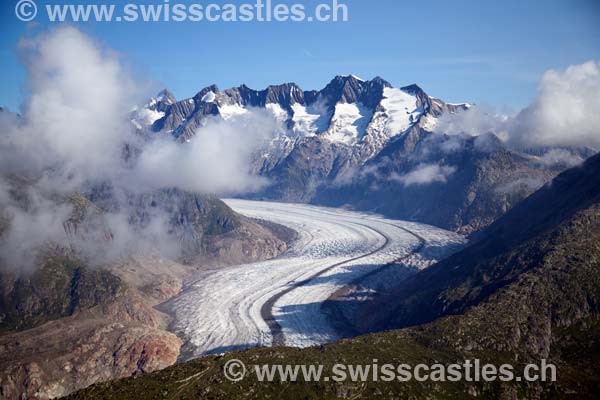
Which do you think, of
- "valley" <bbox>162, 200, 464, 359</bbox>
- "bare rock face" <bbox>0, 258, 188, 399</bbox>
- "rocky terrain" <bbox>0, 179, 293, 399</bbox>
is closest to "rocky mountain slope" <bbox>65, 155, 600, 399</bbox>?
"valley" <bbox>162, 200, 464, 359</bbox>

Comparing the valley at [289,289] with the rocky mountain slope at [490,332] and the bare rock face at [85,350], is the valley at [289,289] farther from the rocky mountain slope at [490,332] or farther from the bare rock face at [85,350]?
the rocky mountain slope at [490,332]

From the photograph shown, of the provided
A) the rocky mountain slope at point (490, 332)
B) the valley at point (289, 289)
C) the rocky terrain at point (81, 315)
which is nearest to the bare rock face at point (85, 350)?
the rocky terrain at point (81, 315)

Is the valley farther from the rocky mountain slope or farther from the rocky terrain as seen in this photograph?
the rocky mountain slope

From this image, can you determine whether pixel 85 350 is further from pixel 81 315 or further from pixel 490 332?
pixel 490 332

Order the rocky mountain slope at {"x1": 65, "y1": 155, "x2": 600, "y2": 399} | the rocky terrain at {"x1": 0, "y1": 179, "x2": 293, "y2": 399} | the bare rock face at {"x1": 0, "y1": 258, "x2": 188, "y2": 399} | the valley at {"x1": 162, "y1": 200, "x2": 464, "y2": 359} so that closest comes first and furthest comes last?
1. the rocky mountain slope at {"x1": 65, "y1": 155, "x2": 600, "y2": 399}
2. the bare rock face at {"x1": 0, "y1": 258, "x2": 188, "y2": 399}
3. the rocky terrain at {"x1": 0, "y1": 179, "x2": 293, "y2": 399}
4. the valley at {"x1": 162, "y1": 200, "x2": 464, "y2": 359}

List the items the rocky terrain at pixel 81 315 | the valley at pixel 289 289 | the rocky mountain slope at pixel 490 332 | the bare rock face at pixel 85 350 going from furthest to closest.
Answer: the valley at pixel 289 289 → the rocky terrain at pixel 81 315 → the bare rock face at pixel 85 350 → the rocky mountain slope at pixel 490 332

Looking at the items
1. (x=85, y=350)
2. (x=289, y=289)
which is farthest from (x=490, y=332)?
(x=85, y=350)

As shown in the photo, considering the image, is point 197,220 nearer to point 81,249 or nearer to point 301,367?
point 81,249

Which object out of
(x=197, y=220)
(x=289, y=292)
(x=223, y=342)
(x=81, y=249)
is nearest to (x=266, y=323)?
(x=223, y=342)
